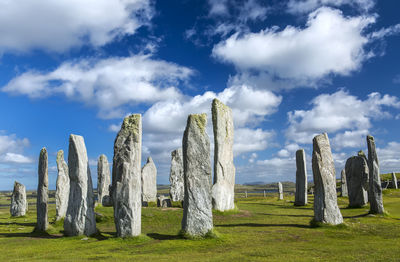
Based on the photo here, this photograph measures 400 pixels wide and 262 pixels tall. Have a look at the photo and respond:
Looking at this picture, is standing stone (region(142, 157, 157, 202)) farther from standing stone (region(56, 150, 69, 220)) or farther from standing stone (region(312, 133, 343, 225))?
standing stone (region(312, 133, 343, 225))

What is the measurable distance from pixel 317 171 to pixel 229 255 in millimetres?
7111

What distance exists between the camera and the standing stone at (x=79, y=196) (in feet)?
45.6

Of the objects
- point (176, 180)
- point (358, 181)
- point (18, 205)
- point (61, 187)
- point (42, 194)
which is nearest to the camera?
point (42, 194)

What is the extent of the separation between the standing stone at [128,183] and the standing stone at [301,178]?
697 inches

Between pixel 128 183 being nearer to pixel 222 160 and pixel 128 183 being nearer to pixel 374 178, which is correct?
pixel 222 160

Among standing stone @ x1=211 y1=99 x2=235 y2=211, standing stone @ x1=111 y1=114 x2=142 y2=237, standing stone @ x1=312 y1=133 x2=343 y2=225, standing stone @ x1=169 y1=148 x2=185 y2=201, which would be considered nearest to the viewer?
standing stone @ x1=111 y1=114 x2=142 y2=237

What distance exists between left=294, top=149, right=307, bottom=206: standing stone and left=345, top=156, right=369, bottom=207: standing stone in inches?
147

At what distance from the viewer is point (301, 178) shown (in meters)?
27.4

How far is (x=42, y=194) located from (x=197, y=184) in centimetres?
856

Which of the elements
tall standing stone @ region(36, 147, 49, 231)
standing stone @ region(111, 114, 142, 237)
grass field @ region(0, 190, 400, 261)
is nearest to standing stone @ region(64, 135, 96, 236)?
grass field @ region(0, 190, 400, 261)

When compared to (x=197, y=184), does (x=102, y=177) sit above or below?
above

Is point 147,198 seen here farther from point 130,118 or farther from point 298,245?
point 298,245

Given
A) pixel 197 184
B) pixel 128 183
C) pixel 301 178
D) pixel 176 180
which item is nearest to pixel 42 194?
pixel 128 183

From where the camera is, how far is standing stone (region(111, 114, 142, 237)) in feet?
41.5
